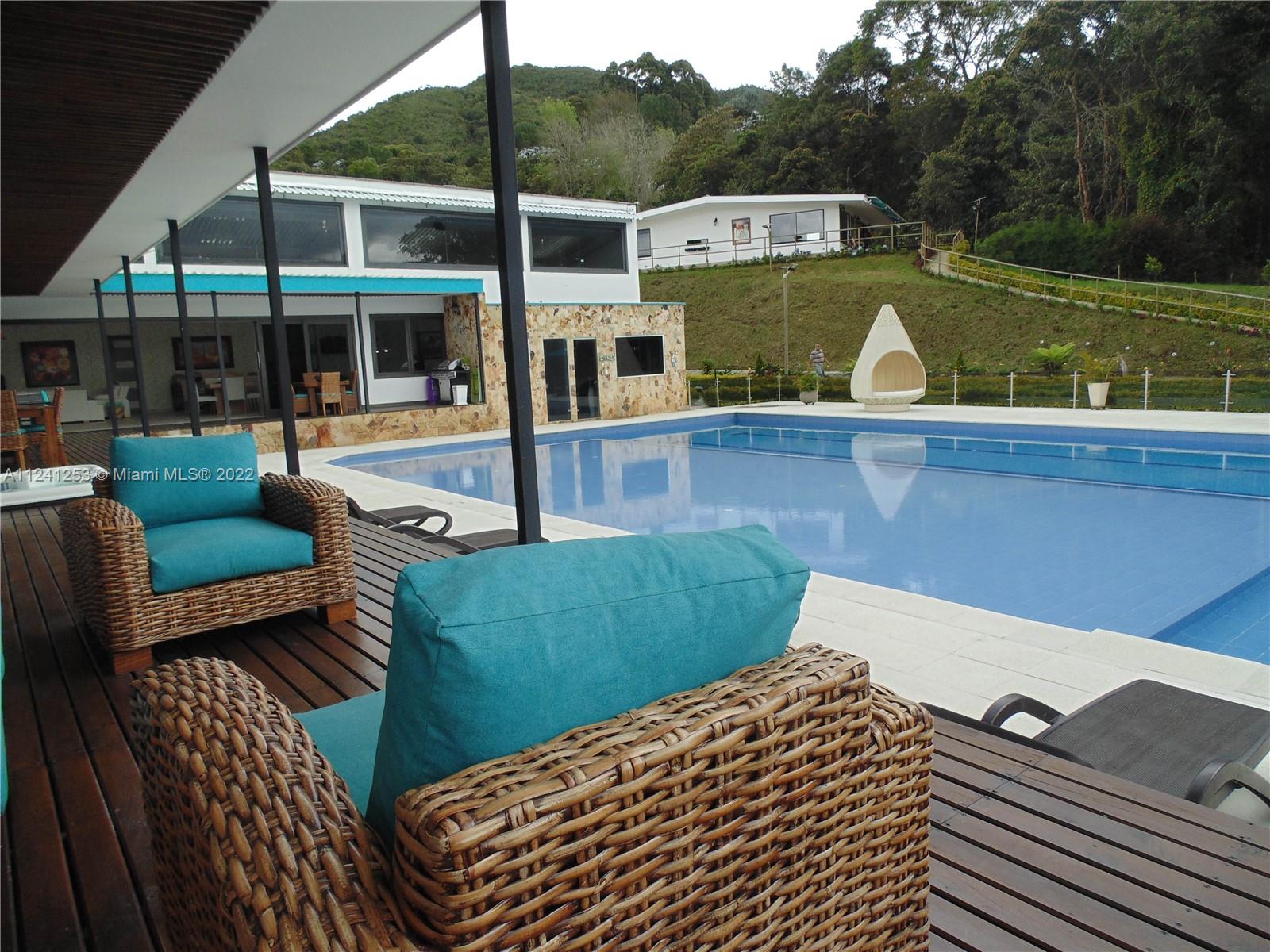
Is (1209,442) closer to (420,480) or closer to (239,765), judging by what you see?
(420,480)

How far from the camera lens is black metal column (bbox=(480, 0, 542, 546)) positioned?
288 cm

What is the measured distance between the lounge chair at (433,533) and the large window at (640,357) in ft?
38.4

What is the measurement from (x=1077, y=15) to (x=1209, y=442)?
25.4 m

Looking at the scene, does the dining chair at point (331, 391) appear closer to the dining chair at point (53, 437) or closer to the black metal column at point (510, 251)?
the dining chair at point (53, 437)

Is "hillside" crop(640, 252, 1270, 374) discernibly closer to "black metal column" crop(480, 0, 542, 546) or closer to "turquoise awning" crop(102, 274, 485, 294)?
"turquoise awning" crop(102, 274, 485, 294)

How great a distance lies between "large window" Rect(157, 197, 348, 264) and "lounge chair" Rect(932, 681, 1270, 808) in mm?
13104

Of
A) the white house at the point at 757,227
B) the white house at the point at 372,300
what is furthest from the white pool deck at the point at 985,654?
the white house at the point at 757,227

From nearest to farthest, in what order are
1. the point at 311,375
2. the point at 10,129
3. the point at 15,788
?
the point at 15,788, the point at 10,129, the point at 311,375

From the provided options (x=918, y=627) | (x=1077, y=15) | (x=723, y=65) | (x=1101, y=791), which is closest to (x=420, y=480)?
(x=918, y=627)

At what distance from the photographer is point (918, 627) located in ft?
13.1

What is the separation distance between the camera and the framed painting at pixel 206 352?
16.9m

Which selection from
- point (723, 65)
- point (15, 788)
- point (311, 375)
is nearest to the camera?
point (15, 788)

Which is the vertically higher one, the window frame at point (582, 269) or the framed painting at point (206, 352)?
the window frame at point (582, 269)

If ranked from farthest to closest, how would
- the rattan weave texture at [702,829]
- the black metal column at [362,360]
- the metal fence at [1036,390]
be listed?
1. the black metal column at [362,360]
2. the metal fence at [1036,390]
3. the rattan weave texture at [702,829]
